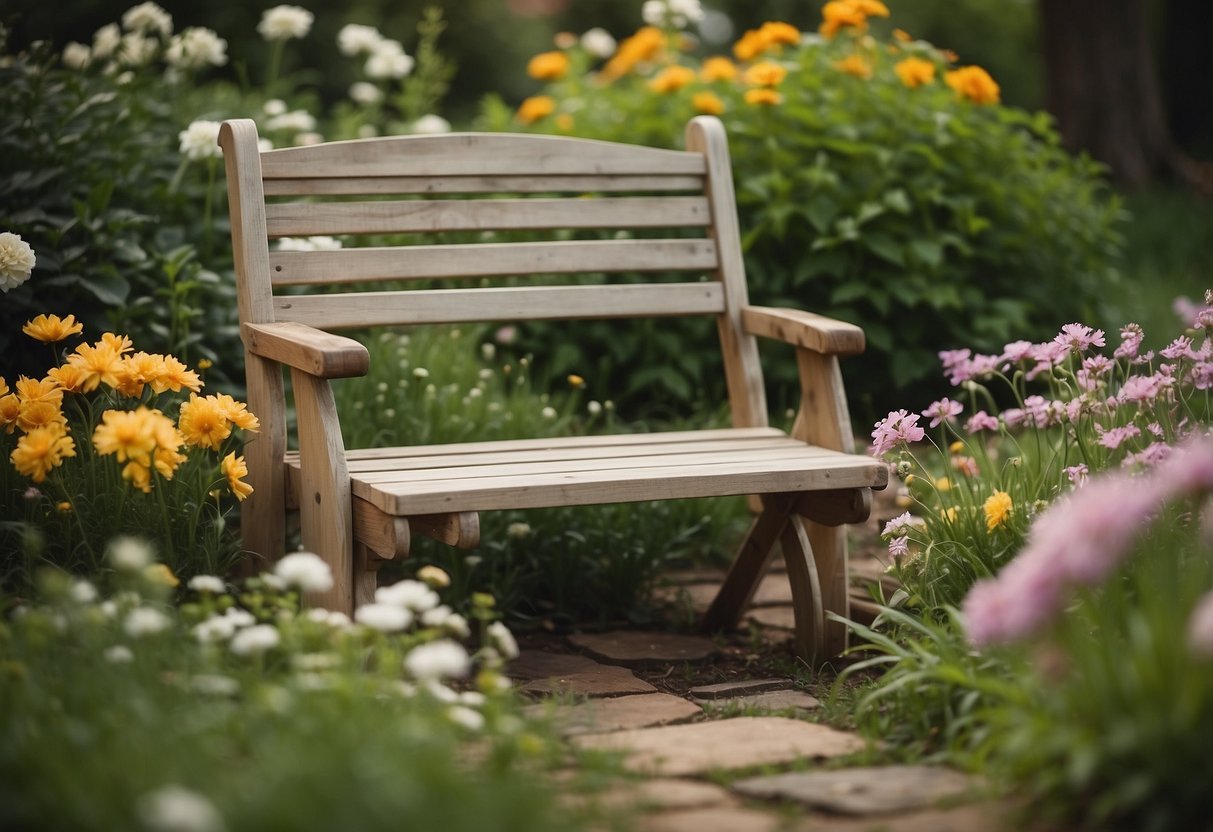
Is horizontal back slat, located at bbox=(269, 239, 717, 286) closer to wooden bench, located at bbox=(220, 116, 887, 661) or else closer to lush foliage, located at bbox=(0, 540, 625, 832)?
wooden bench, located at bbox=(220, 116, 887, 661)

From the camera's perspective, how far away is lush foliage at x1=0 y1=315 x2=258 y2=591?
99.3 inches

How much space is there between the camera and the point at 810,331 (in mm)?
2928

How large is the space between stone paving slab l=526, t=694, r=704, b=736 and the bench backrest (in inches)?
34.8

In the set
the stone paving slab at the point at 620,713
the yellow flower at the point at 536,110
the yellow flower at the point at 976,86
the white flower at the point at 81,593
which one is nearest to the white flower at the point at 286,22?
the yellow flower at the point at 536,110

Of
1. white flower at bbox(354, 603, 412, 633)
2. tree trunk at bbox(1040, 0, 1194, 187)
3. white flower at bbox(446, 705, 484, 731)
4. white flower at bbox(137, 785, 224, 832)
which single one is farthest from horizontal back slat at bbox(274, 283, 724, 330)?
tree trunk at bbox(1040, 0, 1194, 187)

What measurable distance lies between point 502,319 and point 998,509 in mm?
1238

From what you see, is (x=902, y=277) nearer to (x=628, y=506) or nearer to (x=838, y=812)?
(x=628, y=506)

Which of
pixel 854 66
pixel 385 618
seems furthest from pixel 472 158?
pixel 854 66

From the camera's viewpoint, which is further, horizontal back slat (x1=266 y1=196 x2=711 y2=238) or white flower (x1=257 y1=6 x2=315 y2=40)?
white flower (x1=257 y1=6 x2=315 y2=40)

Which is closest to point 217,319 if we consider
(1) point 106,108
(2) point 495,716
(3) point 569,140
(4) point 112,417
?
(1) point 106,108

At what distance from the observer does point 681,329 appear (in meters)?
4.50

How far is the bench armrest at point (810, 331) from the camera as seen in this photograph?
2869 mm

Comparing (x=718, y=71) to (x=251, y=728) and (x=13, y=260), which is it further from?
(x=251, y=728)

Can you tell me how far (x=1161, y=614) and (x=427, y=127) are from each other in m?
3.38
